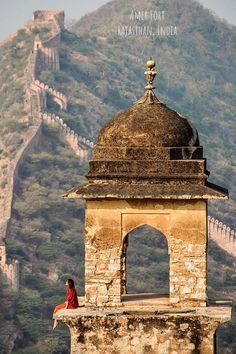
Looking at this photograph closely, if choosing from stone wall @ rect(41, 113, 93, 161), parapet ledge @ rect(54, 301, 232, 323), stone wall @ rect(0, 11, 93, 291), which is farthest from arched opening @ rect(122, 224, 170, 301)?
parapet ledge @ rect(54, 301, 232, 323)

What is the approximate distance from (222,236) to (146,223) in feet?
301

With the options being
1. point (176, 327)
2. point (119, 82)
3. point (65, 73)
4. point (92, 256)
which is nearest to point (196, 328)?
point (176, 327)

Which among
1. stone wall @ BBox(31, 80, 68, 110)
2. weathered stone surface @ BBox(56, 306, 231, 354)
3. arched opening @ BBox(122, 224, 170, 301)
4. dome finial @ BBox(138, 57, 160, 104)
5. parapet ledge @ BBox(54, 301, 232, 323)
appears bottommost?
weathered stone surface @ BBox(56, 306, 231, 354)

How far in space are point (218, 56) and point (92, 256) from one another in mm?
174860

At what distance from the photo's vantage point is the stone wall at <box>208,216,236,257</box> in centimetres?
10988

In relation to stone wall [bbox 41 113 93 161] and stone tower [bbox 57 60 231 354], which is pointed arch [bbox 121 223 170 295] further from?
stone tower [bbox 57 60 231 354]

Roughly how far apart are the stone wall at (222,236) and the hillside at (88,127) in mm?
1193

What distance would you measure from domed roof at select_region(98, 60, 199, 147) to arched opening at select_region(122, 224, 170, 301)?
69.7 m

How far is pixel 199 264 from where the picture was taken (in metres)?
19.1

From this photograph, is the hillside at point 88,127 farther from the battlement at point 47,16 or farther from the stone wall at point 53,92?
the battlement at point 47,16

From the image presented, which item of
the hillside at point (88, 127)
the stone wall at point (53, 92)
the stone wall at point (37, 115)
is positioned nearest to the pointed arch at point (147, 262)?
the hillside at point (88, 127)

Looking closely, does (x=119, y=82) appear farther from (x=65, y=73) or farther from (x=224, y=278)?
(x=224, y=278)

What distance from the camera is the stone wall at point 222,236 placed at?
109875 millimetres

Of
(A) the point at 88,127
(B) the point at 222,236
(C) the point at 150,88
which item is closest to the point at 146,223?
(C) the point at 150,88
